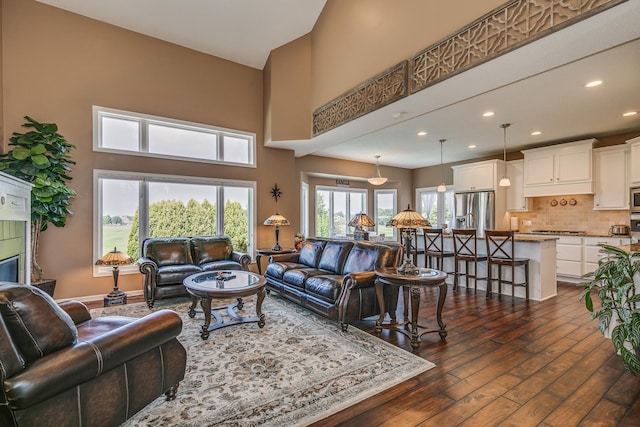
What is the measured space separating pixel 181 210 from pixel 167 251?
3.31 feet

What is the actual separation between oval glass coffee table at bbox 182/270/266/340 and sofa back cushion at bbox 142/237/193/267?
→ 1333 millimetres

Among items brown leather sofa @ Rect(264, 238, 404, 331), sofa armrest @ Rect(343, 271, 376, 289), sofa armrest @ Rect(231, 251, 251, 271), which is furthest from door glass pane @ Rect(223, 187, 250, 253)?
sofa armrest @ Rect(343, 271, 376, 289)

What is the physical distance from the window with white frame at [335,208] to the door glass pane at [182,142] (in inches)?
136

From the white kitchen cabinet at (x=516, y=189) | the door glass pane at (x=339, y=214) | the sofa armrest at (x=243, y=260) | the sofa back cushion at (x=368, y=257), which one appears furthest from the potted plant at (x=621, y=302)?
the door glass pane at (x=339, y=214)

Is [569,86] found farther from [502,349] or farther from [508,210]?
[508,210]

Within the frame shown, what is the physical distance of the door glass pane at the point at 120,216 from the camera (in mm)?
5004

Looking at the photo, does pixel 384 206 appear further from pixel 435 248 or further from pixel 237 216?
pixel 237 216

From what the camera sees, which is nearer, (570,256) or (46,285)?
(46,285)

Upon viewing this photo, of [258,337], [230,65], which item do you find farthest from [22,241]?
[230,65]

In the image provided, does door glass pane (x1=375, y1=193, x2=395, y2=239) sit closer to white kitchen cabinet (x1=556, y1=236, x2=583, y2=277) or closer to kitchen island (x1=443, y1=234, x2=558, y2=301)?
white kitchen cabinet (x1=556, y1=236, x2=583, y2=277)

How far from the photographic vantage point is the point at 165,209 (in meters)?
5.54

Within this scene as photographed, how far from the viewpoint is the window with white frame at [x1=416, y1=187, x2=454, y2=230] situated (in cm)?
896

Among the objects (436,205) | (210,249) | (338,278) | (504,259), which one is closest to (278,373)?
(338,278)

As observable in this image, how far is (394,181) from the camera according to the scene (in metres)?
9.48
